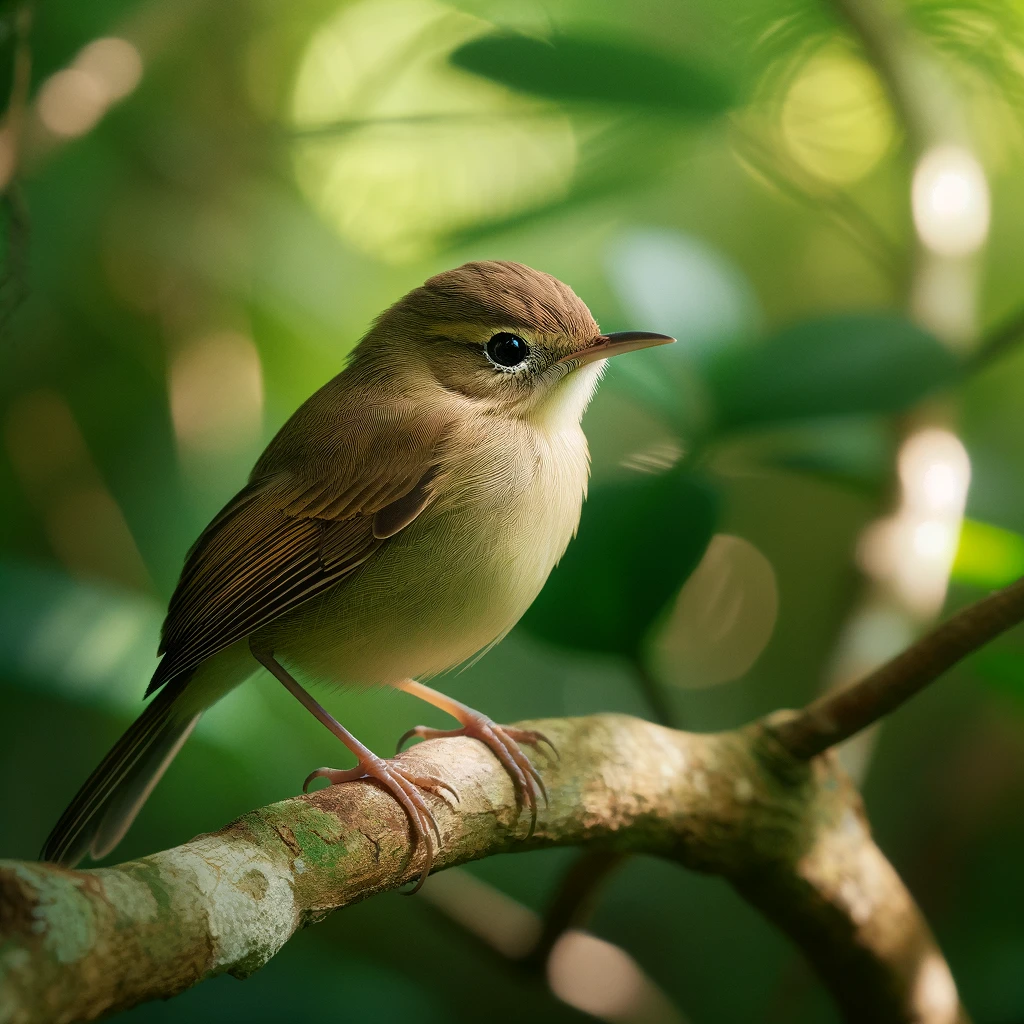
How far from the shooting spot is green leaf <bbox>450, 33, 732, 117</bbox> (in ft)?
9.45

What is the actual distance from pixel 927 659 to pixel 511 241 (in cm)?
206

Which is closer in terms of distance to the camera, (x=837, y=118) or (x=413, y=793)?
(x=413, y=793)

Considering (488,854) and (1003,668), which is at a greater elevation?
(1003,668)

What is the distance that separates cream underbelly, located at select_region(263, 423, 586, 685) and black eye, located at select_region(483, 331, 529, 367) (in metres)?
0.28

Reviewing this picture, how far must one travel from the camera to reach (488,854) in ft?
6.89

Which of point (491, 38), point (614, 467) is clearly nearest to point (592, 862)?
point (614, 467)

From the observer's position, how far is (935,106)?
3605mm

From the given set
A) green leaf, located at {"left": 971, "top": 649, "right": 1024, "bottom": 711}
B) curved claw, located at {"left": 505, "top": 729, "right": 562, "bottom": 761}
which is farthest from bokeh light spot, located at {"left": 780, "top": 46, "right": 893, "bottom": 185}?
curved claw, located at {"left": 505, "top": 729, "right": 562, "bottom": 761}

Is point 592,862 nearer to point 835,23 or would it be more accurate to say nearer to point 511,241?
point 511,241

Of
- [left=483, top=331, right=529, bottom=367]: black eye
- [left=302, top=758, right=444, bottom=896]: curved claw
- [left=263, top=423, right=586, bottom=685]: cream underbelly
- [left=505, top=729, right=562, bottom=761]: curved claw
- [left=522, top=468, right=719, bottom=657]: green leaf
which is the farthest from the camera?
[left=522, top=468, right=719, bottom=657]: green leaf

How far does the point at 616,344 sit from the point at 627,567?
585mm

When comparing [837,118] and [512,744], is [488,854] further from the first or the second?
[837,118]

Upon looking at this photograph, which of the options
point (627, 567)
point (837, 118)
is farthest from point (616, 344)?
point (837, 118)

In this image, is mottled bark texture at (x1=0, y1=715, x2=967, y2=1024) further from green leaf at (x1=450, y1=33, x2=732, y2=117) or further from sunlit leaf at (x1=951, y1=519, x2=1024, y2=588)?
green leaf at (x1=450, y1=33, x2=732, y2=117)
